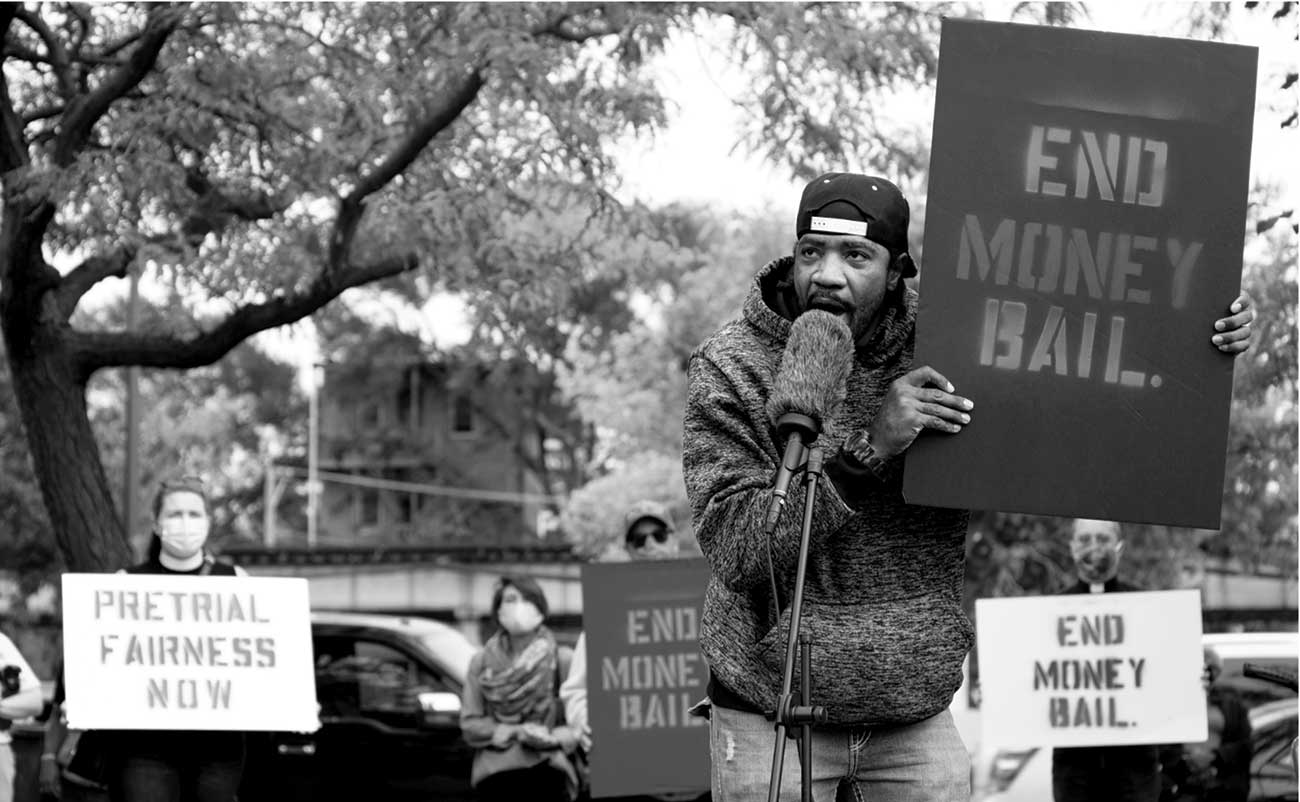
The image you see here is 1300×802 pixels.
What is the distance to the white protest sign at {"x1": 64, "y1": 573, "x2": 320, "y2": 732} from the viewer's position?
7.23 metres

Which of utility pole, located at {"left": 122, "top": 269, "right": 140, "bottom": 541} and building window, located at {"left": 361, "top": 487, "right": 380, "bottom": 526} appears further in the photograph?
building window, located at {"left": 361, "top": 487, "right": 380, "bottom": 526}

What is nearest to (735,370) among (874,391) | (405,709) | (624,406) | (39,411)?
(874,391)

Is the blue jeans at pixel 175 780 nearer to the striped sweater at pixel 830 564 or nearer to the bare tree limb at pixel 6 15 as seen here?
the striped sweater at pixel 830 564

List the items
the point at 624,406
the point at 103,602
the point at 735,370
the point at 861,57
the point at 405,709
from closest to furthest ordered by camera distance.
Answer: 1. the point at 735,370
2. the point at 103,602
3. the point at 861,57
4. the point at 405,709
5. the point at 624,406

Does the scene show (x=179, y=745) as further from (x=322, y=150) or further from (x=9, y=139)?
(x=9, y=139)

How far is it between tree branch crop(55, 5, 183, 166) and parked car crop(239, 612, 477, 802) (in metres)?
3.26

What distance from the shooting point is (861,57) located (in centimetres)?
1110

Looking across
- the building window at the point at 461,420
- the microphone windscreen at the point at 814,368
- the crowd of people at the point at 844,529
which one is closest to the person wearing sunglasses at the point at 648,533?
the crowd of people at the point at 844,529

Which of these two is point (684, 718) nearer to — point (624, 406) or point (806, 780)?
point (806, 780)

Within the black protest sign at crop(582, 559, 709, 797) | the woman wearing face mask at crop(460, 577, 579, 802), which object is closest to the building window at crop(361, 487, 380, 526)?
the woman wearing face mask at crop(460, 577, 579, 802)

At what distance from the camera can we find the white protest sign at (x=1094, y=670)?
24.7 feet

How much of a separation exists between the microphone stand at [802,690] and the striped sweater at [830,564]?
69 millimetres

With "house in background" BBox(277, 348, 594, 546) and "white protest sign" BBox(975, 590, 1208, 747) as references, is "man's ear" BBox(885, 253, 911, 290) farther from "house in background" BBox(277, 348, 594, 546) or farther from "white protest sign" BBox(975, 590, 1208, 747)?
"house in background" BBox(277, 348, 594, 546)

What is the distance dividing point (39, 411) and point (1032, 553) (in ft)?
57.2
